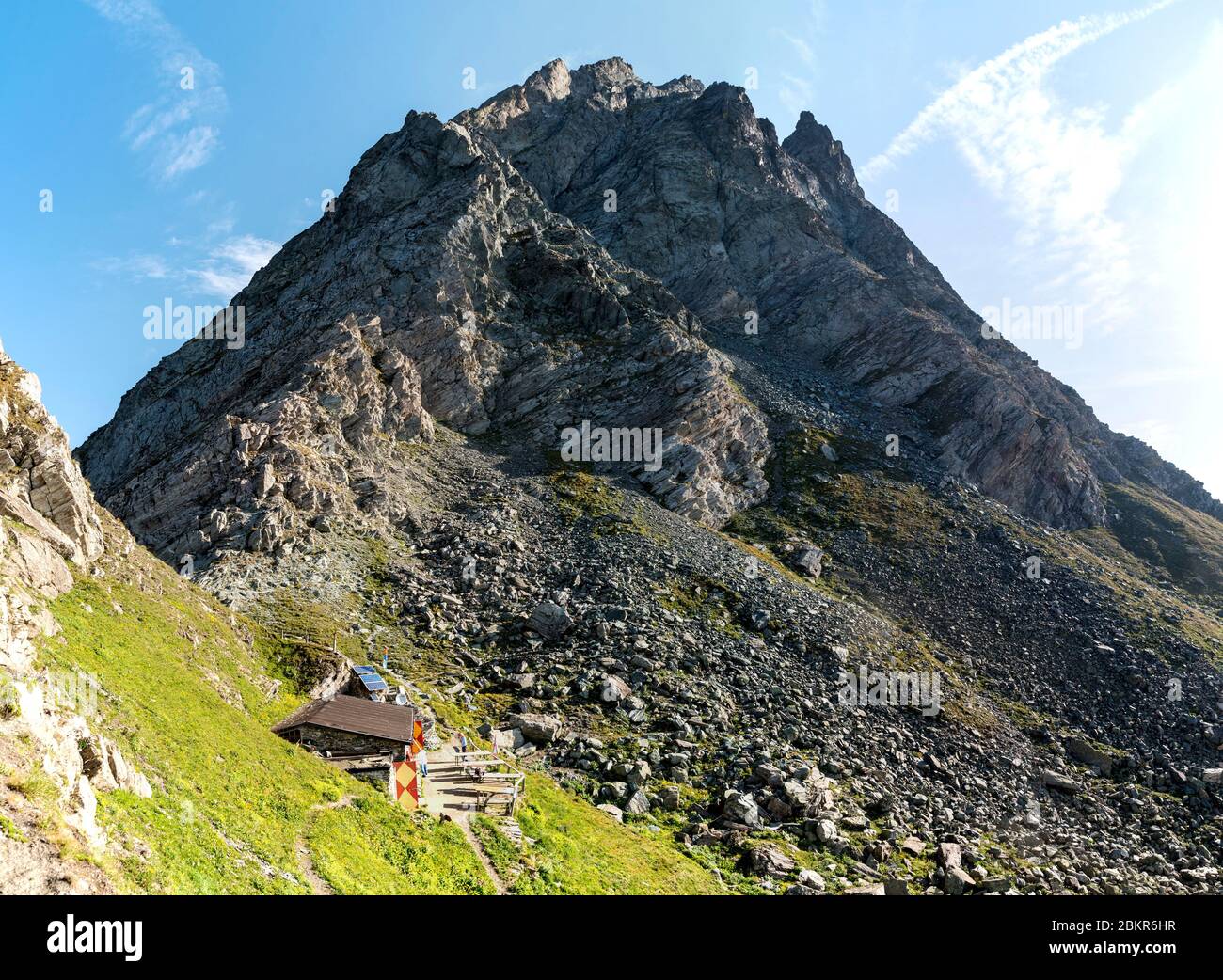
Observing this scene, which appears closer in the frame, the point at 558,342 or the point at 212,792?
the point at 212,792

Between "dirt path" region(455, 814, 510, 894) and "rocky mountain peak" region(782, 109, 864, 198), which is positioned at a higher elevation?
"rocky mountain peak" region(782, 109, 864, 198)

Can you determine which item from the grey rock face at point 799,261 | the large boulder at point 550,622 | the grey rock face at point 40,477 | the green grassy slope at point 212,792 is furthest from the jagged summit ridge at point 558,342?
the green grassy slope at point 212,792

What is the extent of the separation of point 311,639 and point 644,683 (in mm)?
18485

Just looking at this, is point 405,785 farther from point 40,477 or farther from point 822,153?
point 822,153

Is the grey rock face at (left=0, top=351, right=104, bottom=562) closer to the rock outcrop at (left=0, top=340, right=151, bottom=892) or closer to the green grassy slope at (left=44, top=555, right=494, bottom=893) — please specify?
the rock outcrop at (left=0, top=340, right=151, bottom=892)

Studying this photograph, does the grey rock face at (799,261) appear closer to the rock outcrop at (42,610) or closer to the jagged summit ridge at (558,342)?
the jagged summit ridge at (558,342)

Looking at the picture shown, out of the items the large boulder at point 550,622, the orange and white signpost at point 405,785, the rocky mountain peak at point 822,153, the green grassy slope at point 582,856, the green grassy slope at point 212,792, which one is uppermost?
the rocky mountain peak at point 822,153

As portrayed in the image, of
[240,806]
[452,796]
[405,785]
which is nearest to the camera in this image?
[240,806]

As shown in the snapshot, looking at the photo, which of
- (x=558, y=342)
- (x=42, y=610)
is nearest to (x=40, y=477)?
(x=42, y=610)

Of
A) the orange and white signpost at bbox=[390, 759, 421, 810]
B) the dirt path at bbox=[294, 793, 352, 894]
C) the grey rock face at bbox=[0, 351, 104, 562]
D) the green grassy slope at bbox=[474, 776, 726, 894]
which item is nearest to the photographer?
the dirt path at bbox=[294, 793, 352, 894]

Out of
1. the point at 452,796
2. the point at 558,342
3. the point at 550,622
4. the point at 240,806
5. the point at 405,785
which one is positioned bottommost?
the point at 452,796

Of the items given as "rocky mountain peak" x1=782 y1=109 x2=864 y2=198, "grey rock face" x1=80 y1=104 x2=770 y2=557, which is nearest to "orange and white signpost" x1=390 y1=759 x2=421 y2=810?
"grey rock face" x1=80 y1=104 x2=770 y2=557

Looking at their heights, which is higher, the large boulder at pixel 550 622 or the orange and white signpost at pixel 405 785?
the large boulder at pixel 550 622
